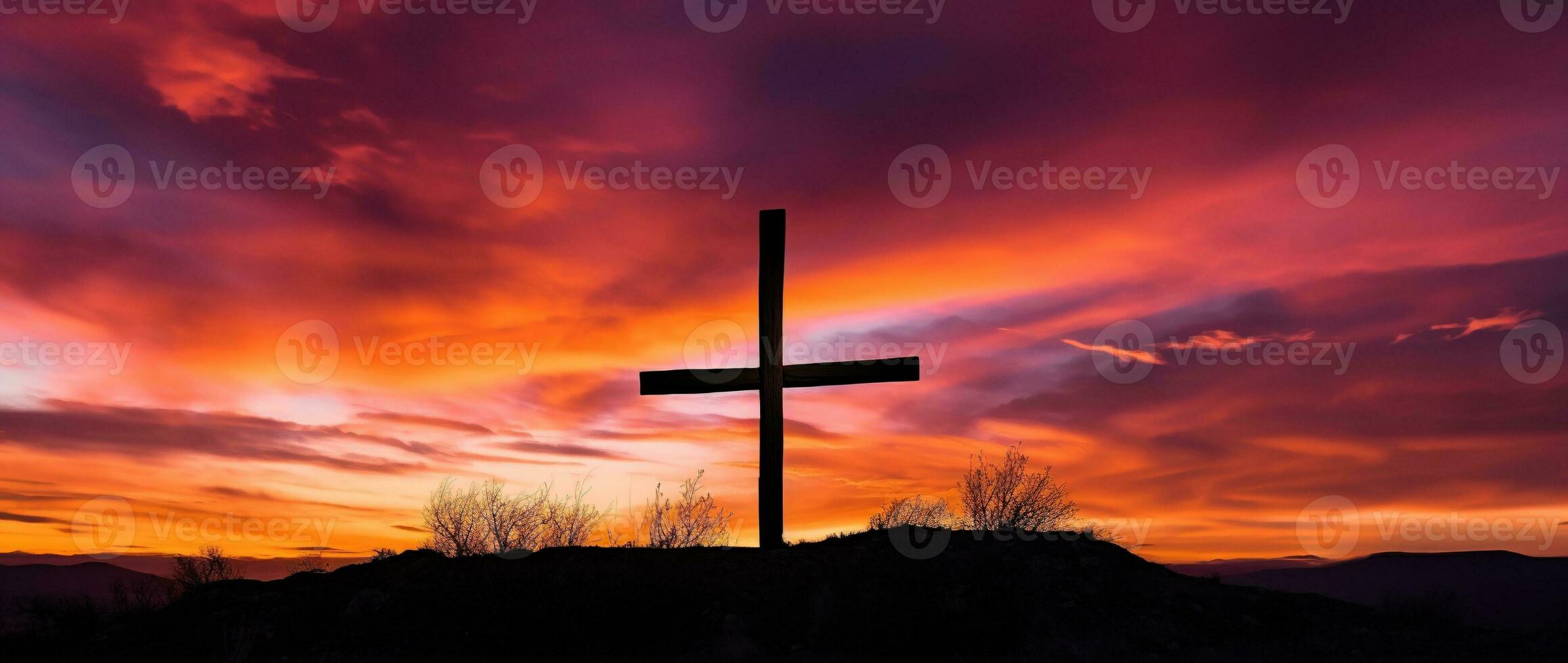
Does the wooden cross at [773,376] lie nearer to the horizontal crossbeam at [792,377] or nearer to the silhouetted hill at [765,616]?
the horizontal crossbeam at [792,377]

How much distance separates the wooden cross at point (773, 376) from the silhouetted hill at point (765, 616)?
1.24 meters

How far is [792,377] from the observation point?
16.4m

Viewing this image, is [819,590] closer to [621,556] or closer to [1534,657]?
[621,556]

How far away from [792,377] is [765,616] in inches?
193

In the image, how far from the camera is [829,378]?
16547mm

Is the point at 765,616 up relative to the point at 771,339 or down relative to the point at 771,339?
down

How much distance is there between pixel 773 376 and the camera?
53.0 ft

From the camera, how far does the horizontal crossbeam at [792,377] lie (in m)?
16.4

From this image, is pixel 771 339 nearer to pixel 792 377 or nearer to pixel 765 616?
pixel 792 377

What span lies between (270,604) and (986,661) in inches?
380

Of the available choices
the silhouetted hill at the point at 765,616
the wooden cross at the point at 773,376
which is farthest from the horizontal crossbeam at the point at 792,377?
the silhouetted hill at the point at 765,616

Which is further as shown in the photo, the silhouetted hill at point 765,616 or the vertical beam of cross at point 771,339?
the vertical beam of cross at point 771,339

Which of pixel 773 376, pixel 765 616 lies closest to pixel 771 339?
pixel 773 376

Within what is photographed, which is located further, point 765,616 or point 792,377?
point 792,377
